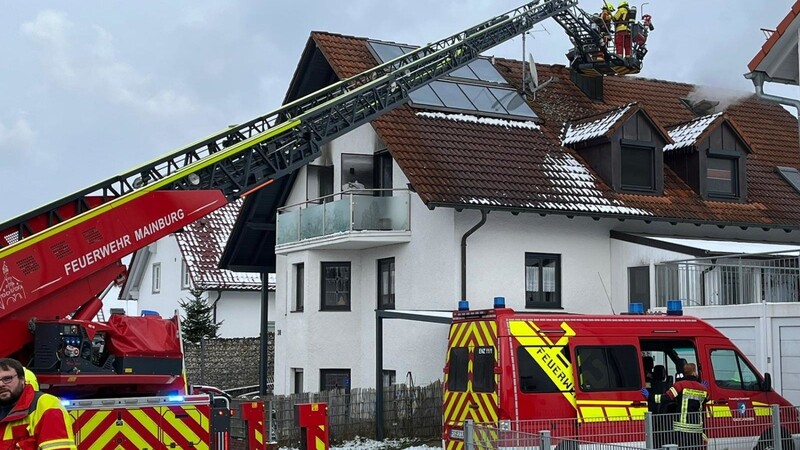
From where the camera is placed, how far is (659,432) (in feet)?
37.6

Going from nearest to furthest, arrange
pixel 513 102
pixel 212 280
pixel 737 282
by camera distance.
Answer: pixel 737 282, pixel 513 102, pixel 212 280

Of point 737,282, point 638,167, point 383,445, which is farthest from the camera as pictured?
point 638,167

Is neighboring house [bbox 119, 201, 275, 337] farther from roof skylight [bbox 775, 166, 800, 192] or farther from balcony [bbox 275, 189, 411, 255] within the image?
roof skylight [bbox 775, 166, 800, 192]

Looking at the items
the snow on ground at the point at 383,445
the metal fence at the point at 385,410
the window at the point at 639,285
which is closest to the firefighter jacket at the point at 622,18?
the window at the point at 639,285

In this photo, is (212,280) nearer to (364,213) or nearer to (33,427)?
(364,213)

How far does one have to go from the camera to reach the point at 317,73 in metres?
27.2

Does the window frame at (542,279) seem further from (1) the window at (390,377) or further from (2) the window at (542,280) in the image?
(1) the window at (390,377)

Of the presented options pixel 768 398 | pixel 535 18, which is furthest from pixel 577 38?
pixel 768 398

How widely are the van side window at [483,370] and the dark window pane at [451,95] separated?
42.3 feet

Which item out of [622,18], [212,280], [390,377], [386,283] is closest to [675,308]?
[390,377]

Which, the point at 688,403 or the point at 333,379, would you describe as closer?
the point at 688,403

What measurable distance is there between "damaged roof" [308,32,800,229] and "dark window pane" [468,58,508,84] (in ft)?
1.50

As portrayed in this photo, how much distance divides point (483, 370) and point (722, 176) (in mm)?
15288

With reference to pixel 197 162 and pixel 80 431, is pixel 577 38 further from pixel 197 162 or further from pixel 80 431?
pixel 80 431
